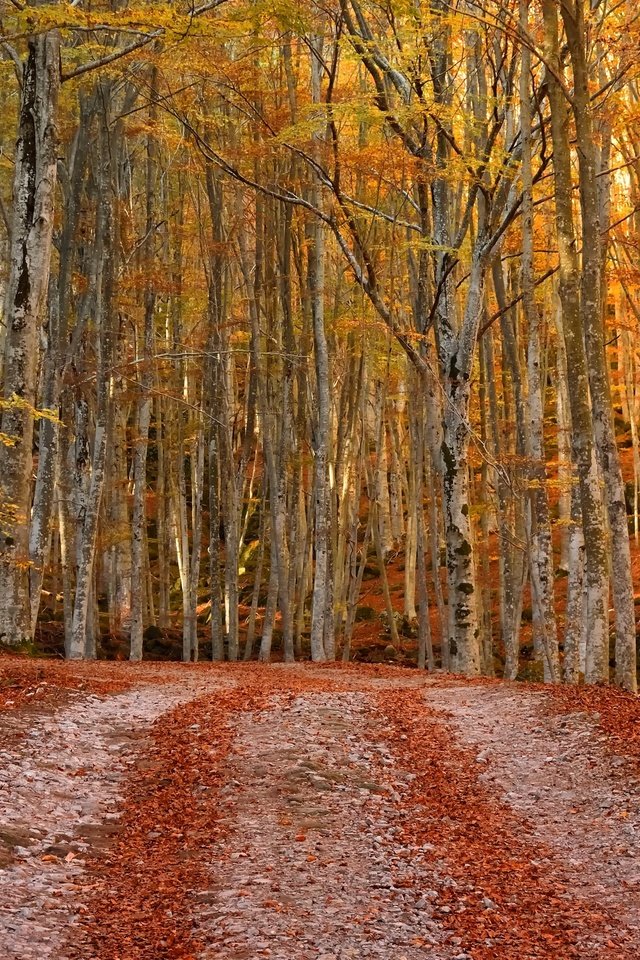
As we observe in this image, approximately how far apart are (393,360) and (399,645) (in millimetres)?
7070

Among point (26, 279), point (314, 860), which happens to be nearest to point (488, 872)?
point (314, 860)

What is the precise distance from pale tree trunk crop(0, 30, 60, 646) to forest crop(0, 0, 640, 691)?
0.12 ft

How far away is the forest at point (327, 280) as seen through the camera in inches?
412

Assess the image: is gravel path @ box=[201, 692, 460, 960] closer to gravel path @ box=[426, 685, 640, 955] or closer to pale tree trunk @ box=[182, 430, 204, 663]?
gravel path @ box=[426, 685, 640, 955]

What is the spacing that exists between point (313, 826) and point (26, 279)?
8.42m

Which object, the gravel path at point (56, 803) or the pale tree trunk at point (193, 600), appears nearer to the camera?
Answer: the gravel path at point (56, 803)

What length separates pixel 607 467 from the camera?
9414 mm

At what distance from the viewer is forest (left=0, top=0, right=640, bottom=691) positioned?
1048 cm

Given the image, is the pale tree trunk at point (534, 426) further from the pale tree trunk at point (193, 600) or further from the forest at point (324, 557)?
the pale tree trunk at point (193, 600)

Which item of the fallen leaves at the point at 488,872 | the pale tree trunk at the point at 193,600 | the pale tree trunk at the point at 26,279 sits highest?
the pale tree trunk at the point at 26,279

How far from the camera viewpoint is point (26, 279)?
1172 centimetres

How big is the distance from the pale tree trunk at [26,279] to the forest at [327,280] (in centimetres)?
4

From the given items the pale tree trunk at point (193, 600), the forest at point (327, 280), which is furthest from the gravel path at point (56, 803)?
the pale tree trunk at point (193, 600)

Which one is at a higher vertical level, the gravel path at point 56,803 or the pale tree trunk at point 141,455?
the pale tree trunk at point 141,455
